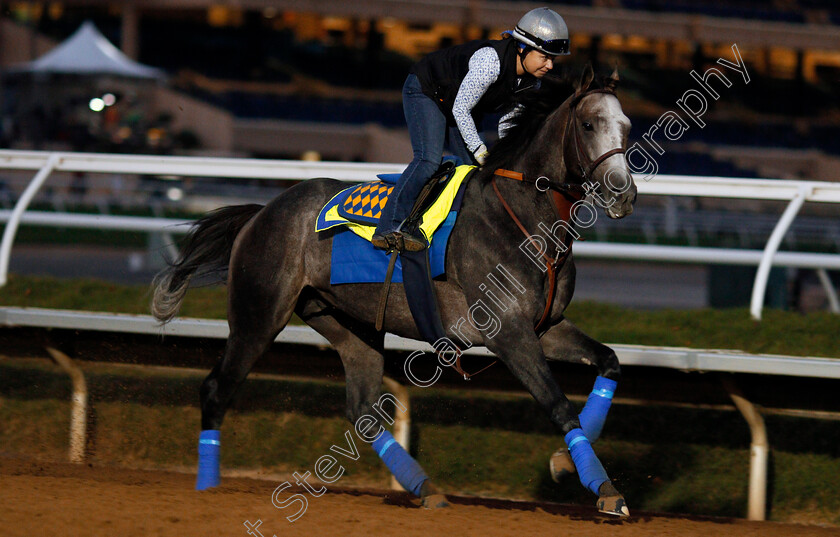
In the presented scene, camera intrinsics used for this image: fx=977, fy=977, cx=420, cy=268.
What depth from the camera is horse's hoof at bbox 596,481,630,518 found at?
130 inches

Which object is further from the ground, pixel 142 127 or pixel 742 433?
pixel 142 127

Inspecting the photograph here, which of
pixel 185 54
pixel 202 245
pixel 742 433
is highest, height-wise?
pixel 185 54

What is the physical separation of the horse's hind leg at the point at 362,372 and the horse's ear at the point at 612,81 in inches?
57.3

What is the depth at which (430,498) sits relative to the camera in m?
3.71

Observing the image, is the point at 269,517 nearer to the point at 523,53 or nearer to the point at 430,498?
the point at 430,498

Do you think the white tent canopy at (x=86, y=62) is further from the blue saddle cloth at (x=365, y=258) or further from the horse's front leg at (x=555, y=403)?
the horse's front leg at (x=555, y=403)

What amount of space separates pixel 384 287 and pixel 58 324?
175 cm

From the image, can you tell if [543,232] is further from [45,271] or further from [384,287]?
[45,271]

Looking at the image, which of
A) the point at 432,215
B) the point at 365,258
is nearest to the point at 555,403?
the point at 432,215

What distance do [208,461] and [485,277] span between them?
54.8 inches

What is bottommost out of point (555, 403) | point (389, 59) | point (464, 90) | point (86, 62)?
point (555, 403)

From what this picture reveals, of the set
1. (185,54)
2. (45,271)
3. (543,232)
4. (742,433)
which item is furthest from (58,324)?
(185,54)

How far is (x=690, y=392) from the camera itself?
14.1ft

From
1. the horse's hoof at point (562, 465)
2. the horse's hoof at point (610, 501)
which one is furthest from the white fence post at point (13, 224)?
the horse's hoof at point (610, 501)
